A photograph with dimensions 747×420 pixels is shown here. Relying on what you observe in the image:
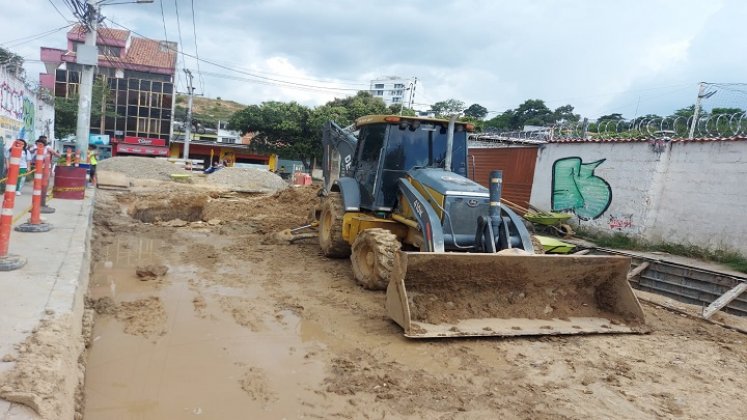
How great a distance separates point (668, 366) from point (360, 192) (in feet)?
15.8

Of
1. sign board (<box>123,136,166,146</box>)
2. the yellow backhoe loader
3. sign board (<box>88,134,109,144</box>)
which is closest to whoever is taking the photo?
the yellow backhoe loader

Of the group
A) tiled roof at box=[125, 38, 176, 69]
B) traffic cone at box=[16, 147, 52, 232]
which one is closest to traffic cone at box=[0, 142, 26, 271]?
traffic cone at box=[16, 147, 52, 232]

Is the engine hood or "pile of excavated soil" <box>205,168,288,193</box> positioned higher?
the engine hood

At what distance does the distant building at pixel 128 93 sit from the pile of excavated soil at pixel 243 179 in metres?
24.4

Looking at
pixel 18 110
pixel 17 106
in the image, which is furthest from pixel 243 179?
pixel 17 106

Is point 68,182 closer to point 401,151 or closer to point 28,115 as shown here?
point 28,115

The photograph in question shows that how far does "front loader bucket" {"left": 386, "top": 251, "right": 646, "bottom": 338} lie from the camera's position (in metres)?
5.15

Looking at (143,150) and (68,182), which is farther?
(143,150)

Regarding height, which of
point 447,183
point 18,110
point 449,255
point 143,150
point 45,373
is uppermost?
point 18,110

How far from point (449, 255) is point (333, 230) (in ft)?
10.3

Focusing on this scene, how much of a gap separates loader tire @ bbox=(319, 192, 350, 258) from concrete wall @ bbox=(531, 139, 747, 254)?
7.46 m

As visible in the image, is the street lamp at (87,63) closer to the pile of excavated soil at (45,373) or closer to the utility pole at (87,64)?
the utility pole at (87,64)

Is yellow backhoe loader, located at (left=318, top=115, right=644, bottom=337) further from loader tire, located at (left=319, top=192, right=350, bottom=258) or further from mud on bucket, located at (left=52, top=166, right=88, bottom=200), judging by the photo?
mud on bucket, located at (left=52, top=166, right=88, bottom=200)

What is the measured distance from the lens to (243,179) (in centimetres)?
2347
